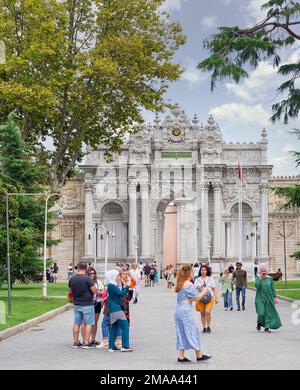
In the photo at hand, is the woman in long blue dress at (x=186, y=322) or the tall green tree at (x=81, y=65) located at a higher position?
the tall green tree at (x=81, y=65)

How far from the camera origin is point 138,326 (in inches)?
818

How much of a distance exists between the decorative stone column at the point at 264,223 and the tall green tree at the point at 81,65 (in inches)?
1115

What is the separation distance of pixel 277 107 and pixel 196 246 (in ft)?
107

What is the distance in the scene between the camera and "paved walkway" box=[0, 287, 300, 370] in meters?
13.0

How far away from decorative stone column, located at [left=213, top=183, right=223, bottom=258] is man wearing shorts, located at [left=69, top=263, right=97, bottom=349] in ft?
153

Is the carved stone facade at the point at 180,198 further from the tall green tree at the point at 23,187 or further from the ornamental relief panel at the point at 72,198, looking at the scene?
the tall green tree at the point at 23,187

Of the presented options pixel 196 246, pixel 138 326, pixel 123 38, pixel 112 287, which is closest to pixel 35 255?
pixel 123 38

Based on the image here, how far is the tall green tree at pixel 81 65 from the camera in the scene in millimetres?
32875

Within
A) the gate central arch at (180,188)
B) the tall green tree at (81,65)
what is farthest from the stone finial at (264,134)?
the tall green tree at (81,65)

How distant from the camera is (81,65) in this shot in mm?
33438

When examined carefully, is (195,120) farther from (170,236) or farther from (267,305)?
(267,305)

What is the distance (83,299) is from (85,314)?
0.28 meters

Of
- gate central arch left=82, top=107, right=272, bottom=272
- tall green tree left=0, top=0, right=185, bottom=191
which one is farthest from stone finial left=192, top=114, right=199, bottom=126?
tall green tree left=0, top=0, right=185, bottom=191

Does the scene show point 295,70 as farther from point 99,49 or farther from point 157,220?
point 157,220
